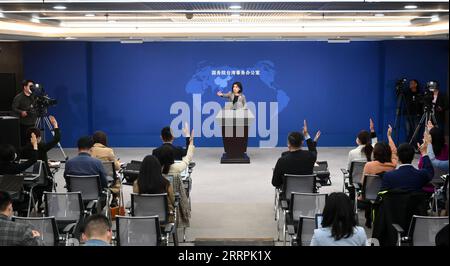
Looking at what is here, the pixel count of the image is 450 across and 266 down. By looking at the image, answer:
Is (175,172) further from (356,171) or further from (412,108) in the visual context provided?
(412,108)

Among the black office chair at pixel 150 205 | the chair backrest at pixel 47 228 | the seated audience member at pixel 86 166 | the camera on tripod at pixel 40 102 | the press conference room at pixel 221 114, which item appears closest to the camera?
the chair backrest at pixel 47 228

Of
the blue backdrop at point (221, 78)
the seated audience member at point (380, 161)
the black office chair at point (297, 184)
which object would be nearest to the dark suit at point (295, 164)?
the black office chair at point (297, 184)

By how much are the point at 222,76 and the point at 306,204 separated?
30.2ft

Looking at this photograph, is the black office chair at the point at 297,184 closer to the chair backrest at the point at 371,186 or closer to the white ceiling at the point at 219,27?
the chair backrest at the point at 371,186

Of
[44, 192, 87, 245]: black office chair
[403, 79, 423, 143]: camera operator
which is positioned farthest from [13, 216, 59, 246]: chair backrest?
[403, 79, 423, 143]: camera operator

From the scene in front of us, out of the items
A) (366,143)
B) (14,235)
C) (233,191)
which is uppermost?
(366,143)

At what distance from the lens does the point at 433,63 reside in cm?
1565

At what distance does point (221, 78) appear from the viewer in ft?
51.7

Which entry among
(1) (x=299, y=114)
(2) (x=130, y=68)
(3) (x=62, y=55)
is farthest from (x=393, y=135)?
(3) (x=62, y=55)

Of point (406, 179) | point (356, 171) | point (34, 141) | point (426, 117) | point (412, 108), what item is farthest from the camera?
point (412, 108)

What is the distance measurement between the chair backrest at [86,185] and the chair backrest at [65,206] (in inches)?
31.9

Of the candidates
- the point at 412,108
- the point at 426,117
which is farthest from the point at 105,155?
the point at 412,108

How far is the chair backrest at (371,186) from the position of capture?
7.57 m
